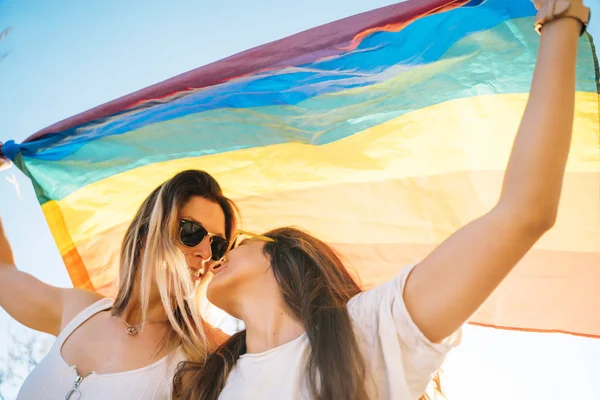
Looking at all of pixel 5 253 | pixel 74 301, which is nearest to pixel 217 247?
pixel 74 301

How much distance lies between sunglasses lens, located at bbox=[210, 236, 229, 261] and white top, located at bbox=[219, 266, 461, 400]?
2.75 ft

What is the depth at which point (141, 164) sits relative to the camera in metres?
3.37

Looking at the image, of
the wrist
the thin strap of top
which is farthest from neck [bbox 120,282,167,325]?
the wrist

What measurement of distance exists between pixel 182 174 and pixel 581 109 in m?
1.91

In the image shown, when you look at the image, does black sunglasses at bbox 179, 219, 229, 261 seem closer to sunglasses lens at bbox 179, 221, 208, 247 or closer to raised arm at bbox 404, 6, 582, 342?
sunglasses lens at bbox 179, 221, 208, 247

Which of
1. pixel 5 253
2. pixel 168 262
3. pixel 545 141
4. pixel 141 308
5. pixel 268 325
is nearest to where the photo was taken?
pixel 545 141

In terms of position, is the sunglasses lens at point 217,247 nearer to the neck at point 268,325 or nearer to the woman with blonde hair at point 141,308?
the woman with blonde hair at point 141,308

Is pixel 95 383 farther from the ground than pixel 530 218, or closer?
closer

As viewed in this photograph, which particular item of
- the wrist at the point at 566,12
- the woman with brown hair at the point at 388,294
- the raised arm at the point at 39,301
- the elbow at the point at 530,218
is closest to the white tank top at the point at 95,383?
the woman with brown hair at the point at 388,294

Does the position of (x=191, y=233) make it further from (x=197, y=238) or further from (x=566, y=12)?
(x=566, y=12)

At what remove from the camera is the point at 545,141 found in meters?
1.47

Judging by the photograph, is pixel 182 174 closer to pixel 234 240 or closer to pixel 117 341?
pixel 234 240

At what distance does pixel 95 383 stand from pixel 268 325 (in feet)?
2.90

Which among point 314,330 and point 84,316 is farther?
point 84,316
